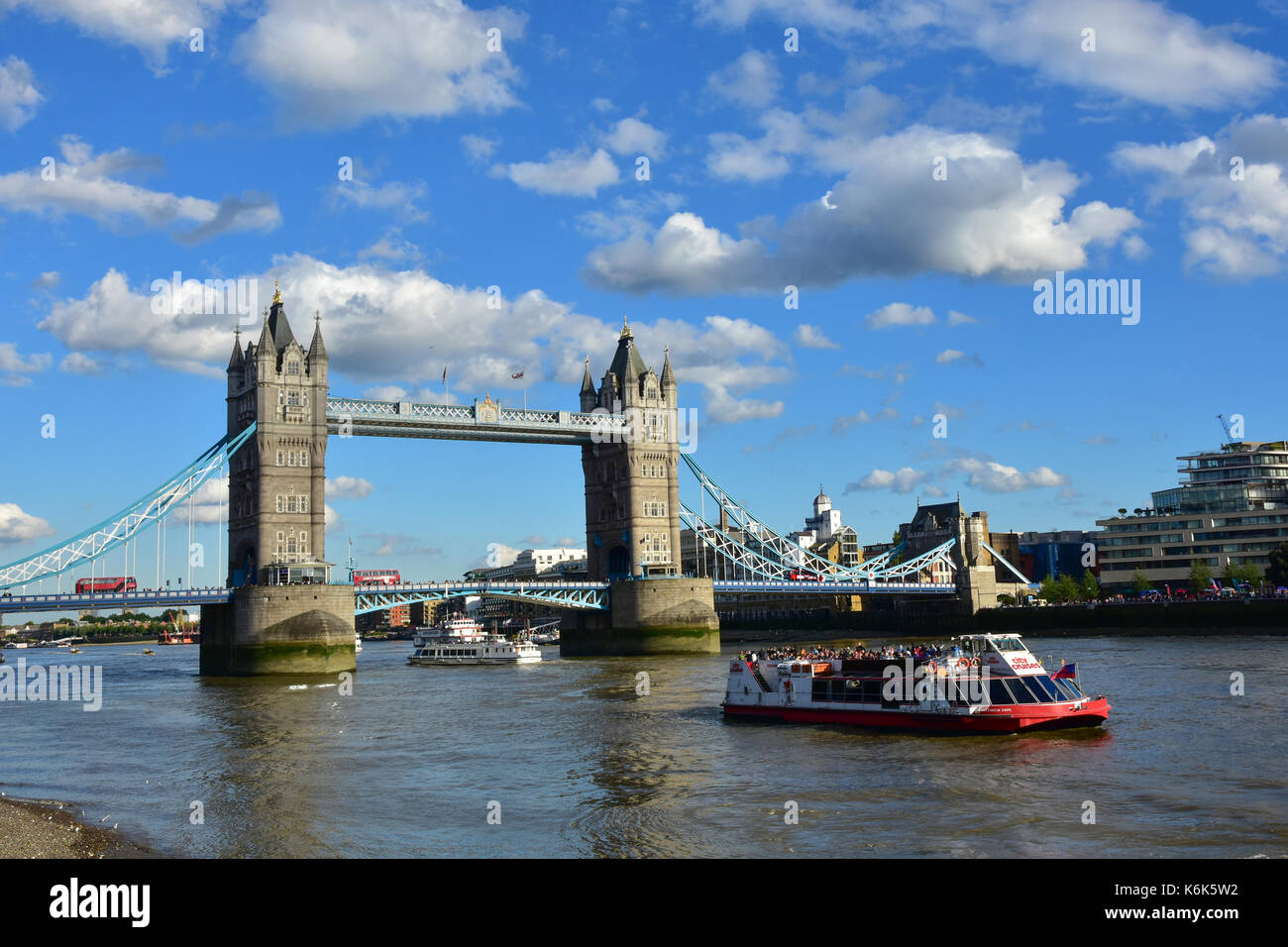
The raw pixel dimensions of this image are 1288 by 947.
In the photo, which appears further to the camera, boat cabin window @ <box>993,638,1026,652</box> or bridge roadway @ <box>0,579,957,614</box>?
bridge roadway @ <box>0,579,957,614</box>

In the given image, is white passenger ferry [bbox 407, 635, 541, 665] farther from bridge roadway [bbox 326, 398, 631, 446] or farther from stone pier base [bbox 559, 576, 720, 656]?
bridge roadway [bbox 326, 398, 631, 446]

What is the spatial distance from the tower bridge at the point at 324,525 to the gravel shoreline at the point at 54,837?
42.4 metres

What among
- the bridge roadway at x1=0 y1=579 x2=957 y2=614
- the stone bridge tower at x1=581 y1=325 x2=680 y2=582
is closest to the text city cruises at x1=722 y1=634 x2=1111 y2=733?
the bridge roadway at x1=0 y1=579 x2=957 y2=614

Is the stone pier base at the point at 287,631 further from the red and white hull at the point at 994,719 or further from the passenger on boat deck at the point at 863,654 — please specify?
the red and white hull at the point at 994,719

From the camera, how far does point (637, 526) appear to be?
8919 cm

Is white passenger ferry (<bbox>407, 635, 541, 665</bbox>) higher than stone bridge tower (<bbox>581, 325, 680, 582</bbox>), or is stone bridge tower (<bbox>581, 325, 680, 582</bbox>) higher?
stone bridge tower (<bbox>581, 325, 680, 582</bbox>)

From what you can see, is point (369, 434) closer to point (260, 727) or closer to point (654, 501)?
point (654, 501)

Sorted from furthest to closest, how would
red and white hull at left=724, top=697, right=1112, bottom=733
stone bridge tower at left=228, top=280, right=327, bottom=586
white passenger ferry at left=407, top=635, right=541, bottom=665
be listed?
white passenger ferry at left=407, top=635, right=541, bottom=665 → stone bridge tower at left=228, top=280, right=327, bottom=586 → red and white hull at left=724, top=697, right=1112, bottom=733

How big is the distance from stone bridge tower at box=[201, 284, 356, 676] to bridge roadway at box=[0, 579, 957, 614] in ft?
9.46

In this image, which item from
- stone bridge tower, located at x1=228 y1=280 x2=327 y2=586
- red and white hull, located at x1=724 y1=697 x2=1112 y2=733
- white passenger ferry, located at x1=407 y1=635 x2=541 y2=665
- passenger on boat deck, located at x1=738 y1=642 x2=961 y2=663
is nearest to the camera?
red and white hull, located at x1=724 y1=697 x2=1112 y2=733

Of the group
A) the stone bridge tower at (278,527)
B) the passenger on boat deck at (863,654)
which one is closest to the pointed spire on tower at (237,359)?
the stone bridge tower at (278,527)

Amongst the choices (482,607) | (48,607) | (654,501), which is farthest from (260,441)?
(482,607)

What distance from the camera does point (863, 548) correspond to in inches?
6462

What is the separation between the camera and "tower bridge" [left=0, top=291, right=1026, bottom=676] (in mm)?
66062
